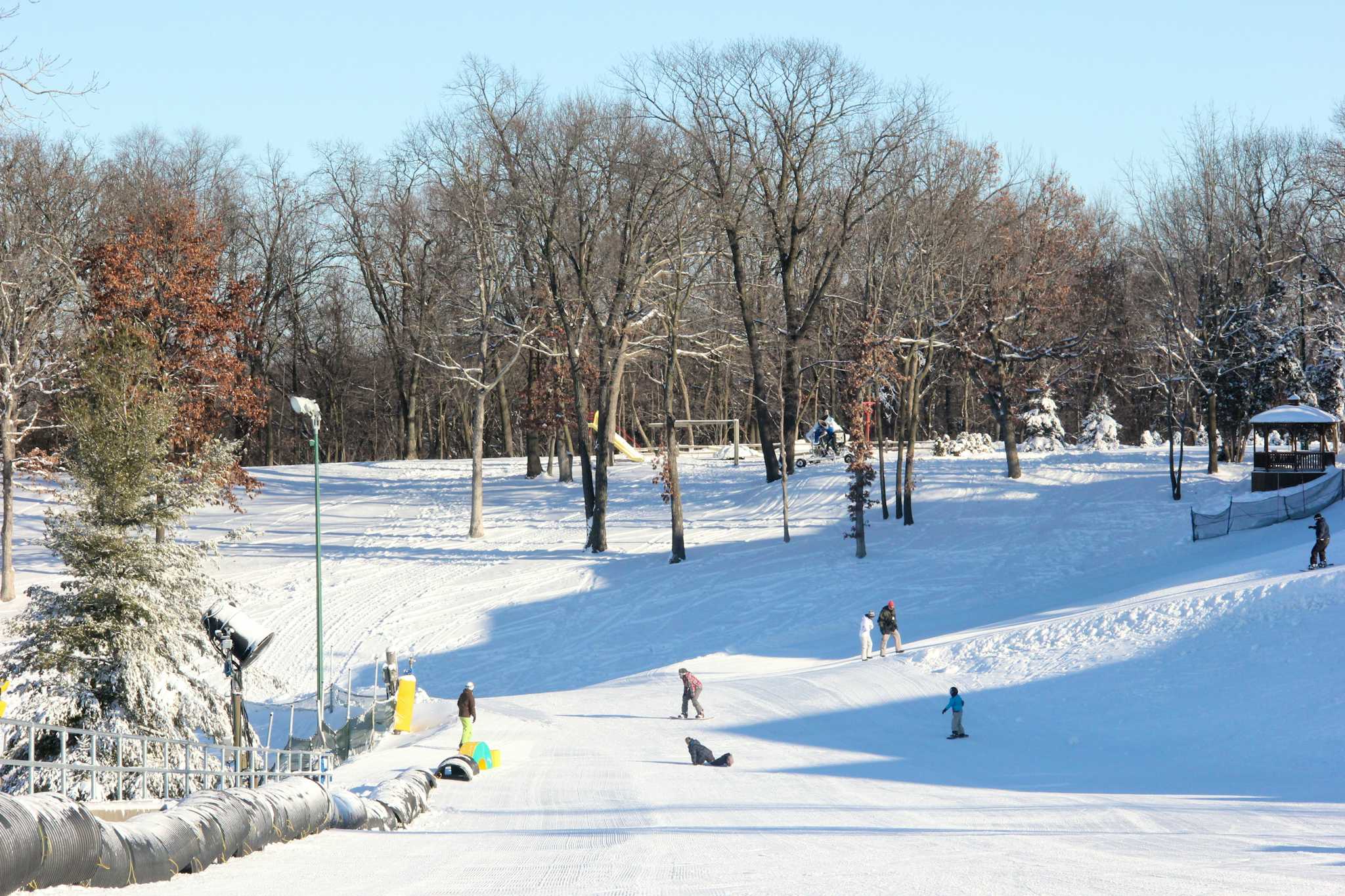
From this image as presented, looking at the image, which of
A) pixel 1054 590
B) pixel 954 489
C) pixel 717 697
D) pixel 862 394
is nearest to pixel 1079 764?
pixel 717 697

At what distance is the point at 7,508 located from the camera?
114 ft

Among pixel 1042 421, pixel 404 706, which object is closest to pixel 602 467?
pixel 404 706

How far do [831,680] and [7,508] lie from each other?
24.4 m

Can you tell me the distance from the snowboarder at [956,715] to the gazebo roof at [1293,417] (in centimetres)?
2437

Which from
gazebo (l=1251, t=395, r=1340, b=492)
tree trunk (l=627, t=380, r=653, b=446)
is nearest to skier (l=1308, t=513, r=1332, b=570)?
gazebo (l=1251, t=395, r=1340, b=492)

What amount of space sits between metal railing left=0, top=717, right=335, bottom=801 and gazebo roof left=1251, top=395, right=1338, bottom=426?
33.7 metres

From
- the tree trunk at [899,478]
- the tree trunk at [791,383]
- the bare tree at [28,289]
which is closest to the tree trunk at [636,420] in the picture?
the tree trunk at [791,383]

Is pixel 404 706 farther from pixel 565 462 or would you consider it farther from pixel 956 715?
pixel 565 462

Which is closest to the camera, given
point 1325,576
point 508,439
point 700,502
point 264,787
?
point 264,787

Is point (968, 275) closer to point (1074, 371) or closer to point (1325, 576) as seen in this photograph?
point (1074, 371)

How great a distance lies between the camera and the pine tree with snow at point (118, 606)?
19.7 meters

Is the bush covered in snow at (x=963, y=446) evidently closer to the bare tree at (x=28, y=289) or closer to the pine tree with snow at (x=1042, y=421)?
the pine tree with snow at (x=1042, y=421)

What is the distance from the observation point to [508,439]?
2469 inches

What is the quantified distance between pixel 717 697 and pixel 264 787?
16.0m
